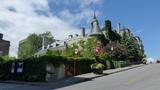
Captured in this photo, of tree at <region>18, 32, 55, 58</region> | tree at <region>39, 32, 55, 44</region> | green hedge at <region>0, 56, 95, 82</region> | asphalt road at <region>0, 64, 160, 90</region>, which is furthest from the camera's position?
tree at <region>39, 32, 55, 44</region>

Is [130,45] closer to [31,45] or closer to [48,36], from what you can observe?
[31,45]

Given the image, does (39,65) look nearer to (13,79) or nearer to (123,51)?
(13,79)

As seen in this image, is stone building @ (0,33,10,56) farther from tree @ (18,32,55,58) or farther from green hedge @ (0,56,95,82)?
green hedge @ (0,56,95,82)

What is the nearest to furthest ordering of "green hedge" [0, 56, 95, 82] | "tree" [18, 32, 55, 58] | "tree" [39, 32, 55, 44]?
"green hedge" [0, 56, 95, 82] < "tree" [18, 32, 55, 58] < "tree" [39, 32, 55, 44]

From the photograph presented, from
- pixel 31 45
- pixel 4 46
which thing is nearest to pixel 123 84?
pixel 4 46

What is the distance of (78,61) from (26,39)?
68.0m

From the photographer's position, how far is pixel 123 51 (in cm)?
5388

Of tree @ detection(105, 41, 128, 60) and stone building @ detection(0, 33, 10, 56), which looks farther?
stone building @ detection(0, 33, 10, 56)

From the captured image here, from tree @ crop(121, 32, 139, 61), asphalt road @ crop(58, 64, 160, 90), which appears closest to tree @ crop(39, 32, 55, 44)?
tree @ crop(121, 32, 139, 61)

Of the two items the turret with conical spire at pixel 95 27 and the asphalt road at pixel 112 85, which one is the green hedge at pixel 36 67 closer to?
the asphalt road at pixel 112 85

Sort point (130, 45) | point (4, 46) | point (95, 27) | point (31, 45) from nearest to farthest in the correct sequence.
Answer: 1. point (130, 45)
2. point (4, 46)
3. point (95, 27)
4. point (31, 45)

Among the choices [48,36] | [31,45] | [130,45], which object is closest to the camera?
[130,45]

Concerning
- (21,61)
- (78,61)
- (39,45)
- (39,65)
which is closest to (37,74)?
(39,65)

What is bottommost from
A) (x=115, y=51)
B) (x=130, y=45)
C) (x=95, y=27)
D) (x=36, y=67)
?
(x=36, y=67)
